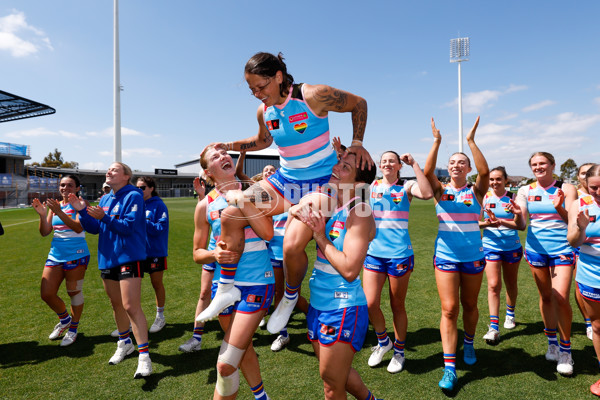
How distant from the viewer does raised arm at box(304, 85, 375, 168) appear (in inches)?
106

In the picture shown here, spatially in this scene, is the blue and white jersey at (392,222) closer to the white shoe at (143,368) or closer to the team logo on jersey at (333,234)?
the team logo on jersey at (333,234)

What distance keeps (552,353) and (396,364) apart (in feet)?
6.58

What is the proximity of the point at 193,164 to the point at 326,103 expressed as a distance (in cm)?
9431

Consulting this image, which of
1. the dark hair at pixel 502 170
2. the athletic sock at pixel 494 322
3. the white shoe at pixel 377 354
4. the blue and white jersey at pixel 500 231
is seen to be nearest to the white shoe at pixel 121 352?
the white shoe at pixel 377 354

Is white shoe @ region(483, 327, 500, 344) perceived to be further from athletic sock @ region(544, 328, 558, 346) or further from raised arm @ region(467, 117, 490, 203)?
raised arm @ region(467, 117, 490, 203)

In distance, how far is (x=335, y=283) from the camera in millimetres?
2240

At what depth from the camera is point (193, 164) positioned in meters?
91.4

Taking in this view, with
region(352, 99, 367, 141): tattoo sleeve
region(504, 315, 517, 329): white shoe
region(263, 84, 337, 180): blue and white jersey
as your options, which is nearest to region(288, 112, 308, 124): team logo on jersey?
region(263, 84, 337, 180): blue and white jersey

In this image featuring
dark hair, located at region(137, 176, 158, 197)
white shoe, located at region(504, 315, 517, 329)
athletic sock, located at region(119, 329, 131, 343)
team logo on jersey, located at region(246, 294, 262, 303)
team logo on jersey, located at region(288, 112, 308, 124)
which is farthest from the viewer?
dark hair, located at region(137, 176, 158, 197)

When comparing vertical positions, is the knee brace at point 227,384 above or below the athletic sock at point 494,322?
above

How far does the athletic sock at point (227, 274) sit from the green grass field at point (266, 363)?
1605 millimetres

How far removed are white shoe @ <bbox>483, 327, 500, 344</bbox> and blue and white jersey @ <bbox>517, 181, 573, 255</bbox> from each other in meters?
1.25

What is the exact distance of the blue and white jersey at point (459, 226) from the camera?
3.62 meters

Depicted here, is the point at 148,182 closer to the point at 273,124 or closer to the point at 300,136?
the point at 273,124
